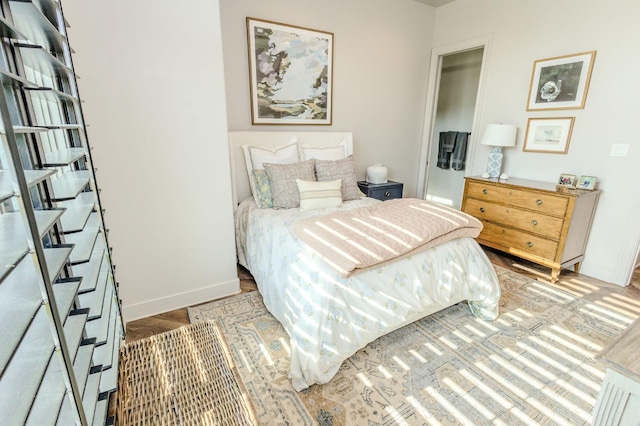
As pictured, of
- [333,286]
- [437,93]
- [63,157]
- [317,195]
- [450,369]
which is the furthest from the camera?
[437,93]

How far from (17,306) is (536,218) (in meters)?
3.37

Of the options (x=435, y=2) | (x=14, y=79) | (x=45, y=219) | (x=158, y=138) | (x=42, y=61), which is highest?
(x=435, y=2)

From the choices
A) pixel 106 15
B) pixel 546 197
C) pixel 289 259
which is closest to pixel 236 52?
pixel 106 15

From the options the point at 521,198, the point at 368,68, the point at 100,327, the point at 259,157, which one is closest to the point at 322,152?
the point at 259,157

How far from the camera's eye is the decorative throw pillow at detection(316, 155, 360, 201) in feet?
9.22

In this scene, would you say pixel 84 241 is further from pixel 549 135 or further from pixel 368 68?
pixel 549 135

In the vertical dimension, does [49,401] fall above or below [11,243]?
below

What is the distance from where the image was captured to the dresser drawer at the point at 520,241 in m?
2.73

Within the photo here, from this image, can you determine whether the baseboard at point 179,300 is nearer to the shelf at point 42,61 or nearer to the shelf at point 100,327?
the shelf at point 100,327

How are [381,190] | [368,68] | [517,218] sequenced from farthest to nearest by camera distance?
[368,68]
[381,190]
[517,218]

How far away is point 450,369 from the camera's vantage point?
5.74 ft

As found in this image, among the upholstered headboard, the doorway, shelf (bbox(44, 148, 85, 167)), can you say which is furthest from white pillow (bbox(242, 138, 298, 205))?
the doorway

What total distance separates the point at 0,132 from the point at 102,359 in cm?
84

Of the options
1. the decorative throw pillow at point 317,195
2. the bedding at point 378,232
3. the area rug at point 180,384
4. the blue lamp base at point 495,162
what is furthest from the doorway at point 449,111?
the area rug at point 180,384
